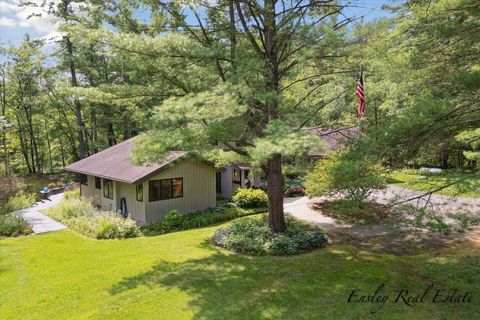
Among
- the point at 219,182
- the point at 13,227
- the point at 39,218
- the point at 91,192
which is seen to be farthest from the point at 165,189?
the point at 91,192

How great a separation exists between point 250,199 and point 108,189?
768cm

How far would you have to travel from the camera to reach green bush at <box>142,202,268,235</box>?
563 inches

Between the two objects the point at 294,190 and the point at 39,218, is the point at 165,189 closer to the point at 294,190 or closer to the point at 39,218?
the point at 39,218

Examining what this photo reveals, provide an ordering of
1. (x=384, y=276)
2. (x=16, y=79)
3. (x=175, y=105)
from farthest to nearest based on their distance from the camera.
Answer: (x=16, y=79) → (x=384, y=276) → (x=175, y=105)

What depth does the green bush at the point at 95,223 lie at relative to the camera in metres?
13.6

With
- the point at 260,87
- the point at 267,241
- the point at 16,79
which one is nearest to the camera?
the point at 260,87

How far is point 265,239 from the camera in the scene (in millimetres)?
11500

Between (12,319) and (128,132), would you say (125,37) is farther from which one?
(128,132)

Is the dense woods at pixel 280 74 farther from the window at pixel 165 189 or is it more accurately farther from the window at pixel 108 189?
the window at pixel 108 189

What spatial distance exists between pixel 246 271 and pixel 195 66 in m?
6.21

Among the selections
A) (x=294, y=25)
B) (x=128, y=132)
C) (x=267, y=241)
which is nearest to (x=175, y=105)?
(x=294, y=25)

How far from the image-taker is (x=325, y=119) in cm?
1171

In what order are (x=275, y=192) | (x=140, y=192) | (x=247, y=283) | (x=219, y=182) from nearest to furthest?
1. (x=247, y=283)
2. (x=275, y=192)
3. (x=140, y=192)
4. (x=219, y=182)

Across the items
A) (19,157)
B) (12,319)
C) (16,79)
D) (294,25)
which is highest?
(16,79)
